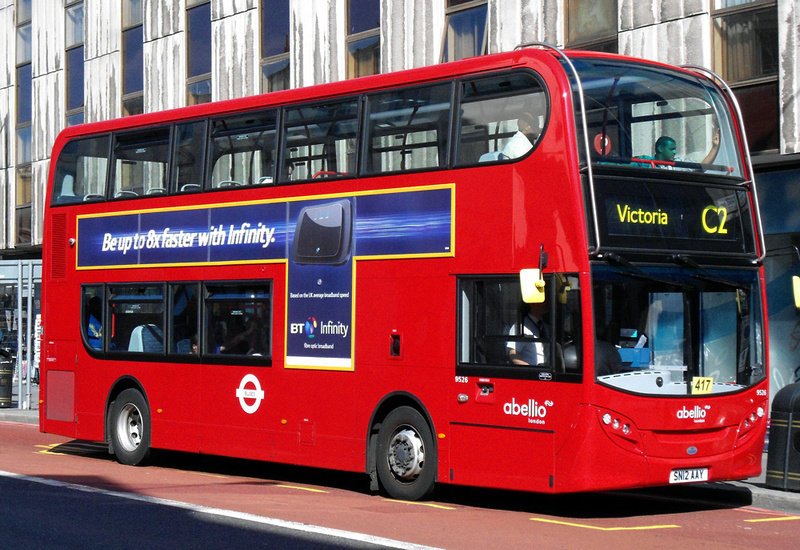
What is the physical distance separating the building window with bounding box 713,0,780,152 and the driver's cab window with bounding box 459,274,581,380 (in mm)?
6729

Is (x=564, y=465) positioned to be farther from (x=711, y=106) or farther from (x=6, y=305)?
(x=6, y=305)

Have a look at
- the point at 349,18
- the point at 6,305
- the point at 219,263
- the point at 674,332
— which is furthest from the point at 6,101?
the point at 674,332

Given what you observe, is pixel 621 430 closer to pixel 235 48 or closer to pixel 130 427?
pixel 130 427

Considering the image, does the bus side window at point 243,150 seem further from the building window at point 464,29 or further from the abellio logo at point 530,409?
the building window at point 464,29

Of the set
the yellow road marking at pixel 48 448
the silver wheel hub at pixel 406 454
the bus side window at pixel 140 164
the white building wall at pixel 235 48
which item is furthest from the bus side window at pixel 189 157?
the white building wall at pixel 235 48

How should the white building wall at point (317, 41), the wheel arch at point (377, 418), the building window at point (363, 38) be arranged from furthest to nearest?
the white building wall at point (317, 41) < the building window at point (363, 38) < the wheel arch at point (377, 418)

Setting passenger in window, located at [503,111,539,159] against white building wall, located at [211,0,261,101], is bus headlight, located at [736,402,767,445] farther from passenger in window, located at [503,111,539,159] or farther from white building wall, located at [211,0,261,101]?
white building wall, located at [211,0,261,101]

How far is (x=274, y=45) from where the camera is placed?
26.1m

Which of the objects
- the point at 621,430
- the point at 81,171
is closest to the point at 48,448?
the point at 81,171

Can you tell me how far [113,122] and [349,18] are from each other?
8.68m

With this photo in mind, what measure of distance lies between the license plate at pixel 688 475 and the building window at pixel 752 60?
6.80 m

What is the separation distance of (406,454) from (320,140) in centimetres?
365

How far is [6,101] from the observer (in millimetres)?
36344

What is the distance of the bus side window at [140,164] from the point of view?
15.5 metres
